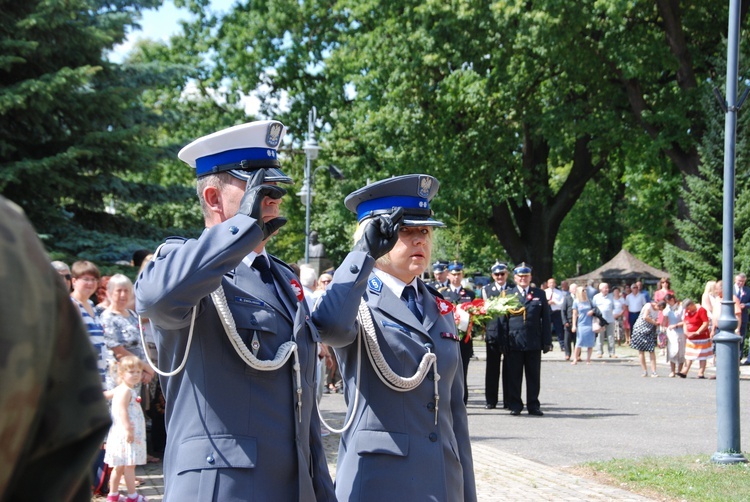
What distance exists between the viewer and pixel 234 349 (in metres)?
3.06

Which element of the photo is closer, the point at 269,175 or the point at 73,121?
the point at 269,175

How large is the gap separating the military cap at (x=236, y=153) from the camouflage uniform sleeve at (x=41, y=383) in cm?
214

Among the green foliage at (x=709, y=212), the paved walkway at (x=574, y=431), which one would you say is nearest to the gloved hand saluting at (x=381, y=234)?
the paved walkway at (x=574, y=431)

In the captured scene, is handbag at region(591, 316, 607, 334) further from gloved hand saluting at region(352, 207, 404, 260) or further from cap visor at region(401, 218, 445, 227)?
gloved hand saluting at region(352, 207, 404, 260)

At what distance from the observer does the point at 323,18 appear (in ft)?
113

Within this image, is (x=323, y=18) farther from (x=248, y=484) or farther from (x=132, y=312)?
(x=248, y=484)

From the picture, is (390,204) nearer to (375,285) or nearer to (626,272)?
(375,285)

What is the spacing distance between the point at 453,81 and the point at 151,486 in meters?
22.4

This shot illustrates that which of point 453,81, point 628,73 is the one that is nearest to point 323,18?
point 453,81

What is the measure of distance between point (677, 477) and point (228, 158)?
621cm

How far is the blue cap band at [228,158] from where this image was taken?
3303mm

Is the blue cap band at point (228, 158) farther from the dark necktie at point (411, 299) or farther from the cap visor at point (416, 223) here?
the dark necktie at point (411, 299)

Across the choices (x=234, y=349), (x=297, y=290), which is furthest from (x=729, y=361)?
(x=234, y=349)

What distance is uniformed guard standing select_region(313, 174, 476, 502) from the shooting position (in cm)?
368
